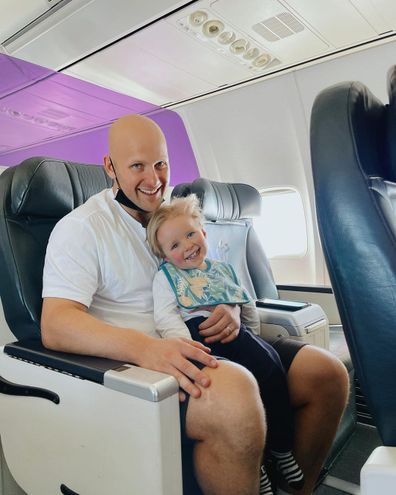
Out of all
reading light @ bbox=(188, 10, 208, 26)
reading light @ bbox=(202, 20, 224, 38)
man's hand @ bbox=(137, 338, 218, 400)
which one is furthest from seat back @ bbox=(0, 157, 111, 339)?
reading light @ bbox=(202, 20, 224, 38)

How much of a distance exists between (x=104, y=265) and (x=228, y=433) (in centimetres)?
70

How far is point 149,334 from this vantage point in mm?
1449

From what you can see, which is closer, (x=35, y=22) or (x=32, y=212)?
(x=32, y=212)

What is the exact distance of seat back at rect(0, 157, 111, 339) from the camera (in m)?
1.44

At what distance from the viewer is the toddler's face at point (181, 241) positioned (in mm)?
1493

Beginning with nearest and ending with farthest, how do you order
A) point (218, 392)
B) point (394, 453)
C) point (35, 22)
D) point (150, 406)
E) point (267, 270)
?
point (394, 453) < point (150, 406) < point (218, 392) < point (267, 270) < point (35, 22)

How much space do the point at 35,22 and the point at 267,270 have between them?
2.50 m

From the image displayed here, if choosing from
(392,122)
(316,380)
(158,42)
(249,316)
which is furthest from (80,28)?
(316,380)

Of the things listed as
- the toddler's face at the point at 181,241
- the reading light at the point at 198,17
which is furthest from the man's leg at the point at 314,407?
the reading light at the point at 198,17

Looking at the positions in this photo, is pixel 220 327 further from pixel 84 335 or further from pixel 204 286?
pixel 84 335

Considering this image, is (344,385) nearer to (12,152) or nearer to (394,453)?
(394,453)

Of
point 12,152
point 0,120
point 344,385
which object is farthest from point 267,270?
point 12,152

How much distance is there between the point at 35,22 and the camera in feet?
9.65

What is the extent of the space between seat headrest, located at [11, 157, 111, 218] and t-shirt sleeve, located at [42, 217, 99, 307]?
0.61 feet
